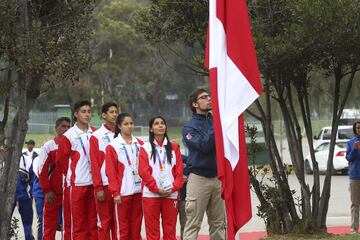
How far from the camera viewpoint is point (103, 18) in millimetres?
47938

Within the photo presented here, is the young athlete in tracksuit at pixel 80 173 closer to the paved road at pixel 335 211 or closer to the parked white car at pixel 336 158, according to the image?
the paved road at pixel 335 211

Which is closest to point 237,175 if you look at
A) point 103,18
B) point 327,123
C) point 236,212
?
point 236,212

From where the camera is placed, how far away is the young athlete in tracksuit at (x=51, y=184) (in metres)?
9.54

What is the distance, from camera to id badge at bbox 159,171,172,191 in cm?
843

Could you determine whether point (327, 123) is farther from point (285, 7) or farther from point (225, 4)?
point (225, 4)

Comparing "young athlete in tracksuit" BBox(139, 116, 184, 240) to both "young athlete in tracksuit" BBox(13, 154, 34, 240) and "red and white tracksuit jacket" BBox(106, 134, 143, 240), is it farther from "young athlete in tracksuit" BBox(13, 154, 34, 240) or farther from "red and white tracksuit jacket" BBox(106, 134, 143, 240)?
"young athlete in tracksuit" BBox(13, 154, 34, 240)

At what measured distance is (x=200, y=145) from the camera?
767 cm

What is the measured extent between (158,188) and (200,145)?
96 cm

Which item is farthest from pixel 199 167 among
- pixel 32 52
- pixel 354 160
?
pixel 354 160

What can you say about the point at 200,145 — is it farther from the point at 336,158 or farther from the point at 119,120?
the point at 336,158

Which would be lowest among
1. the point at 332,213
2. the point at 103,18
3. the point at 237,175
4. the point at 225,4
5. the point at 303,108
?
the point at 332,213

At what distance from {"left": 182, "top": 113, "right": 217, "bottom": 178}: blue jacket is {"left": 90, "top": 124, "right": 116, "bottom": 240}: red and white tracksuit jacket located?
1.48 meters

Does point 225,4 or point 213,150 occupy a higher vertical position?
point 225,4

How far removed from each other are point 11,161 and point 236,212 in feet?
10.2
